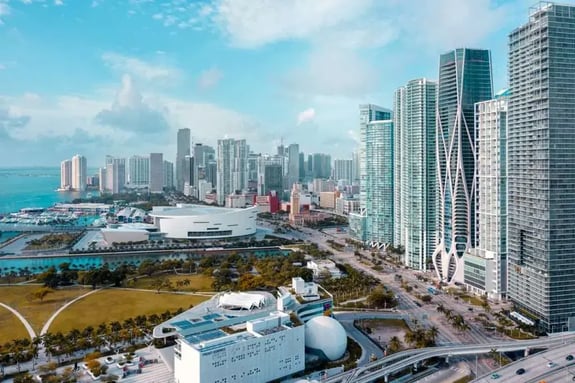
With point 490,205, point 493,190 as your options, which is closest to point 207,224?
point 490,205

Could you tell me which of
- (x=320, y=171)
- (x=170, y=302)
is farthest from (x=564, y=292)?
(x=320, y=171)

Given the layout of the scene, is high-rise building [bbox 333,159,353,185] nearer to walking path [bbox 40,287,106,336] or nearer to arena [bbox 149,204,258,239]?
arena [bbox 149,204,258,239]

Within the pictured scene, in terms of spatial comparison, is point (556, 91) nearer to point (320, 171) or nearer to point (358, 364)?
point (358, 364)

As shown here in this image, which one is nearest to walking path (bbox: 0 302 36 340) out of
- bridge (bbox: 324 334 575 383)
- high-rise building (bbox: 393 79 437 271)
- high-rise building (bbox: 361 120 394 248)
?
bridge (bbox: 324 334 575 383)

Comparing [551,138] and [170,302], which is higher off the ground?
[551,138]

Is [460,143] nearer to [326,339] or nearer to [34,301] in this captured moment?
[326,339]

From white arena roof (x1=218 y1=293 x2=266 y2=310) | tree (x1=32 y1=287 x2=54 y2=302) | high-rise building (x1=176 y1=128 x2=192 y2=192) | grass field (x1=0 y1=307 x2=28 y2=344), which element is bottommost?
grass field (x1=0 y1=307 x2=28 y2=344)
